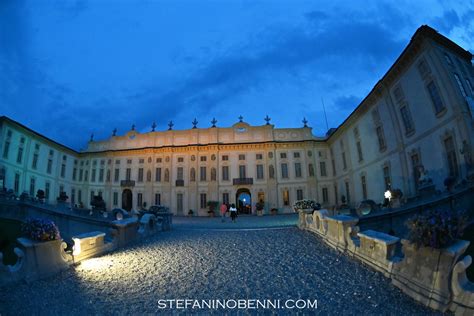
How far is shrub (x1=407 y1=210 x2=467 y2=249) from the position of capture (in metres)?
3.66

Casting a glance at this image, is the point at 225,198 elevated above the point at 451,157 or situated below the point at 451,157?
below

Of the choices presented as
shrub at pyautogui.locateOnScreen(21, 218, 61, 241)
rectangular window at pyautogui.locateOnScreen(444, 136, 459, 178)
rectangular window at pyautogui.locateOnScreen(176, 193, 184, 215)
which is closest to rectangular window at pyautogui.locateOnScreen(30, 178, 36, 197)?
rectangular window at pyautogui.locateOnScreen(176, 193, 184, 215)

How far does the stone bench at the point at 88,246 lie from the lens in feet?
23.2

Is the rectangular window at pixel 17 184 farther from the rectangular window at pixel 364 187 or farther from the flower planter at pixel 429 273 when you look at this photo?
the rectangular window at pixel 364 187

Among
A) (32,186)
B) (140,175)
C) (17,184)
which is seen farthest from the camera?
(140,175)

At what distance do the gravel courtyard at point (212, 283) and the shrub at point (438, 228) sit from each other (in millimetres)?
993

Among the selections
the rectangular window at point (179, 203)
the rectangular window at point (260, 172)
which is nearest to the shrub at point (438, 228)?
the rectangular window at point (260, 172)

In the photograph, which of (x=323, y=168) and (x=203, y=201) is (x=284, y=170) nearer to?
(x=323, y=168)

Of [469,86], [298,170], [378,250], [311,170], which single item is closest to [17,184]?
[298,170]

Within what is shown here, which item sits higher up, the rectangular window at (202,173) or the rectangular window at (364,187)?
the rectangular window at (202,173)

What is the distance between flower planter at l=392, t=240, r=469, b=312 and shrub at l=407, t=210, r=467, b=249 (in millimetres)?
97

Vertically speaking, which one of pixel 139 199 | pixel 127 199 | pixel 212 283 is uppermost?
pixel 127 199

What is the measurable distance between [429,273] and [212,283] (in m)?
3.93

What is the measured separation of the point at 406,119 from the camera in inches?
642
